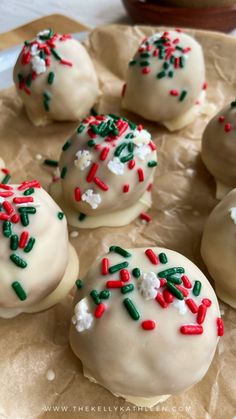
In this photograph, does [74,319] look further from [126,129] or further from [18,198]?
[126,129]

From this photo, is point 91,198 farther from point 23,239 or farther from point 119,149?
point 23,239

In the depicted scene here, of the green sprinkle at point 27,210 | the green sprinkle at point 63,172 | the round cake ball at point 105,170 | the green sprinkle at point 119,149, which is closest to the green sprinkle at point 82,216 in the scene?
the round cake ball at point 105,170

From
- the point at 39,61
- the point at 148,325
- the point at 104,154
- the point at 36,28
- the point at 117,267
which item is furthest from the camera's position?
the point at 36,28

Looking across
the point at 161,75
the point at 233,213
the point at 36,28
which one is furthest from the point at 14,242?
the point at 36,28

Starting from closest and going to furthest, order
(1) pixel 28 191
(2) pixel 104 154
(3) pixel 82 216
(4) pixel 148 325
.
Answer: (4) pixel 148 325 → (1) pixel 28 191 → (2) pixel 104 154 → (3) pixel 82 216

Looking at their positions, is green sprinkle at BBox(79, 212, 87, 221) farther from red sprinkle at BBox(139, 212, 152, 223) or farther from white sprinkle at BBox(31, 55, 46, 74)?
white sprinkle at BBox(31, 55, 46, 74)
